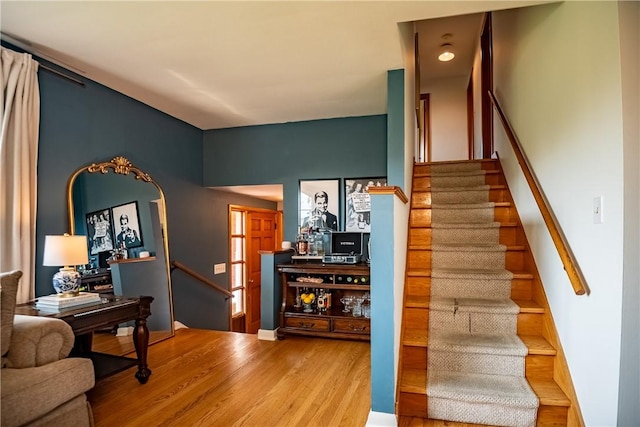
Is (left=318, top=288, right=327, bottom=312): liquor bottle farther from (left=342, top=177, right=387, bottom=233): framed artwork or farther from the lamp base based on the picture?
the lamp base

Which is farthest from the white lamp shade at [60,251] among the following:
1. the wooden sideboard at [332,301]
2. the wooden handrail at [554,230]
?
the wooden handrail at [554,230]

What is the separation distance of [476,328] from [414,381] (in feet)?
2.00

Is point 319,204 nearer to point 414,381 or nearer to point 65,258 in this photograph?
point 414,381

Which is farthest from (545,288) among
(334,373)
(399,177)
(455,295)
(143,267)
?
(143,267)

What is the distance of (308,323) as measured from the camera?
3609 millimetres

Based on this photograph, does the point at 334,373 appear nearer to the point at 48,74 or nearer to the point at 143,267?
the point at 143,267

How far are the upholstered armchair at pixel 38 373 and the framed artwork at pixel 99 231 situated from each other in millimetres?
1247

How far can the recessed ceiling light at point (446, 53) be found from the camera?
478 cm

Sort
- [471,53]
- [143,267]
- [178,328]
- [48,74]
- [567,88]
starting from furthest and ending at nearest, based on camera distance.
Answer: [471,53]
[178,328]
[143,267]
[48,74]
[567,88]

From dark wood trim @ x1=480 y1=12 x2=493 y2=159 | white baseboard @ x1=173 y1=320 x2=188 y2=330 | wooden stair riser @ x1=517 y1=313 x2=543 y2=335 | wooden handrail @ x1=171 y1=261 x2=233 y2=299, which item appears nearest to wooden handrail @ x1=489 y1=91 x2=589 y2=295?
wooden stair riser @ x1=517 y1=313 x2=543 y2=335

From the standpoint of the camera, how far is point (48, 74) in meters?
2.65

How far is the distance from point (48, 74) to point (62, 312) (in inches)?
71.1

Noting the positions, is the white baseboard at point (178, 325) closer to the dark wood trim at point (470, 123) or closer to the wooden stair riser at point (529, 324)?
the wooden stair riser at point (529, 324)

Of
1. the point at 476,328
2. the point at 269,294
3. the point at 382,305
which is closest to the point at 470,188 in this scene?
the point at 476,328
